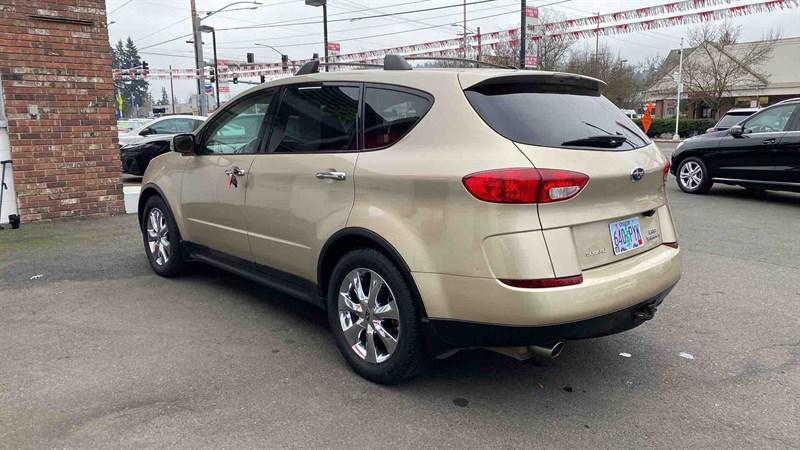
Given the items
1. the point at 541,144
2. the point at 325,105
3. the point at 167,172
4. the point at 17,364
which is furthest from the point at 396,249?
the point at 167,172

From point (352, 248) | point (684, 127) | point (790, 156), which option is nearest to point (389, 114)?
point (352, 248)

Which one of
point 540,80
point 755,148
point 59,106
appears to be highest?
point 59,106

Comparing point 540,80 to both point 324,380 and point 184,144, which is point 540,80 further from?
point 184,144

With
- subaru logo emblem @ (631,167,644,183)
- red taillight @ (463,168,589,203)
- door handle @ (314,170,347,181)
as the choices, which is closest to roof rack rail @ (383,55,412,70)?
door handle @ (314,170,347,181)

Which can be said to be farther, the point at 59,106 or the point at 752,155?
the point at 752,155

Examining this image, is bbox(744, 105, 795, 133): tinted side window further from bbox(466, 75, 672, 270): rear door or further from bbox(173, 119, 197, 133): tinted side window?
bbox(173, 119, 197, 133): tinted side window

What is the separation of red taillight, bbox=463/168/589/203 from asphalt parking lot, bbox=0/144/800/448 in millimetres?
1145

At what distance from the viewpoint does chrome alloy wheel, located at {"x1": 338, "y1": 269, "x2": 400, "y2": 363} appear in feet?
A: 11.0

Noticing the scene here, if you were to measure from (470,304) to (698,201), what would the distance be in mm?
8717

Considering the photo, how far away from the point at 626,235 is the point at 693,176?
29.3ft

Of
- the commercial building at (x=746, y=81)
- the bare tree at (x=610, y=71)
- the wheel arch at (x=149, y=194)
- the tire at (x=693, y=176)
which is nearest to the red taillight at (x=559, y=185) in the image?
the wheel arch at (x=149, y=194)

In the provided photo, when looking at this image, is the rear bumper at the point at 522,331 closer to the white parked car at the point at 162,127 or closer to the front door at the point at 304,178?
the front door at the point at 304,178

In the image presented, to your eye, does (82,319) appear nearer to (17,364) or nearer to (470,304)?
(17,364)

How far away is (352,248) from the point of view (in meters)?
3.53
